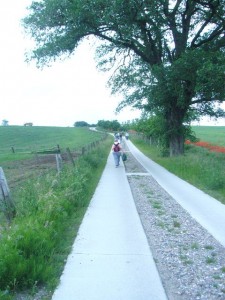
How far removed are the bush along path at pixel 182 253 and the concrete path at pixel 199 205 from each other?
0.73ft

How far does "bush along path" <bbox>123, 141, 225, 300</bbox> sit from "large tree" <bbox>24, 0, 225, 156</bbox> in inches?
480

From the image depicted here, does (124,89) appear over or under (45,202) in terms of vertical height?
over

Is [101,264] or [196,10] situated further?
[196,10]

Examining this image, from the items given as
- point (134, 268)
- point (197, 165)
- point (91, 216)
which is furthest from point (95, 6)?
point (134, 268)

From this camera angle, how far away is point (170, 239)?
7387mm

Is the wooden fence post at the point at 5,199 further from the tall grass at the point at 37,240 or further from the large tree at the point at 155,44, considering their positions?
the large tree at the point at 155,44

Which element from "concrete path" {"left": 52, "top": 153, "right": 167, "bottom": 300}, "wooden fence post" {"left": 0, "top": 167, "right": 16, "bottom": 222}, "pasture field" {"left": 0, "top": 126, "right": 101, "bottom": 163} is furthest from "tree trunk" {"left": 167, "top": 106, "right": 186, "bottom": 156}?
"wooden fence post" {"left": 0, "top": 167, "right": 16, "bottom": 222}

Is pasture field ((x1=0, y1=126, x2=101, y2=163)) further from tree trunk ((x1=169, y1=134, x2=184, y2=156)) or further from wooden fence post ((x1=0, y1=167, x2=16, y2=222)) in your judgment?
wooden fence post ((x1=0, y1=167, x2=16, y2=222))

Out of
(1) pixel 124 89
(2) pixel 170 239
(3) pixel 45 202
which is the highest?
(1) pixel 124 89

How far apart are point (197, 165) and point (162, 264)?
1272 cm

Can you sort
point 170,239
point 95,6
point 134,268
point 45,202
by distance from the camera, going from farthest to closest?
point 95,6
point 45,202
point 170,239
point 134,268

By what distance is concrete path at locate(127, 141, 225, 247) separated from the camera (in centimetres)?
830

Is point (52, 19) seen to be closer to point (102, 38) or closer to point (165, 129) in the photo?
point (102, 38)

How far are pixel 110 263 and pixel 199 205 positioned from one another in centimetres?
558
